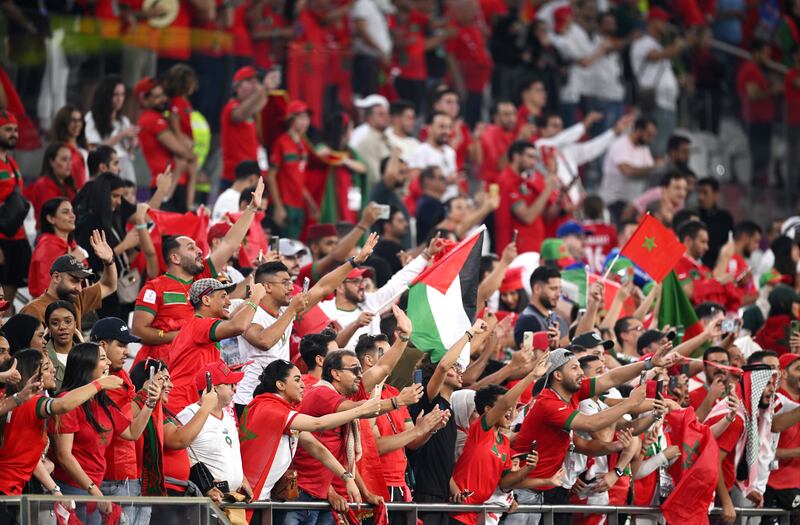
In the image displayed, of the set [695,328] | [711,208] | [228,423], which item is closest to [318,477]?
[228,423]

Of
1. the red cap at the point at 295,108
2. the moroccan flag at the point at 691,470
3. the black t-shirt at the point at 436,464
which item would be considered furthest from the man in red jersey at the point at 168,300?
the red cap at the point at 295,108

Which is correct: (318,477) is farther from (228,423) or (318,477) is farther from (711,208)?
(711,208)

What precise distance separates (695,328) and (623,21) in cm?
860

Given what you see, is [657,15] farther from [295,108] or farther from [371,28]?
[295,108]

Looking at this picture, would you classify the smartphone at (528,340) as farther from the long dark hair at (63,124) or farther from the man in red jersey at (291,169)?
the man in red jersey at (291,169)

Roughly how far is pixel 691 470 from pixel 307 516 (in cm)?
375

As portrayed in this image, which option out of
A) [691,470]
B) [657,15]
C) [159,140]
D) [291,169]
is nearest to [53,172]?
[159,140]

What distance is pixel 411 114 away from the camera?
67.3ft

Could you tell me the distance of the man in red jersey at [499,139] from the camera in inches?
846

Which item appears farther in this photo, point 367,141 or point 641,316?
point 367,141

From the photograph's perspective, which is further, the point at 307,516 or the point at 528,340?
the point at 528,340

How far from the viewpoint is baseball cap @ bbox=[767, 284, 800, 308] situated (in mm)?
17516

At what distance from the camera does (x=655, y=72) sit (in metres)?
24.8

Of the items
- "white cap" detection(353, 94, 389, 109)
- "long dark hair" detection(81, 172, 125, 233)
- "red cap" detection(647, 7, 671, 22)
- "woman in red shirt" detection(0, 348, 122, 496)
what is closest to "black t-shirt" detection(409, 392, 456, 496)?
"woman in red shirt" detection(0, 348, 122, 496)
